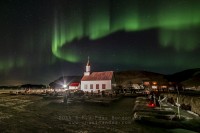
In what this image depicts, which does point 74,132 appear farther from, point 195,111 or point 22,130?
point 195,111

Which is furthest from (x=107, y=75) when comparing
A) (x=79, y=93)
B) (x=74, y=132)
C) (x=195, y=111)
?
(x=74, y=132)

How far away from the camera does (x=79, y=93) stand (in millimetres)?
71562

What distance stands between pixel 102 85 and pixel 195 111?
2366 inches

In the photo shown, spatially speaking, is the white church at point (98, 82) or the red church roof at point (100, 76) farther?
the red church roof at point (100, 76)

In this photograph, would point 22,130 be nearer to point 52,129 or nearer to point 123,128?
point 52,129

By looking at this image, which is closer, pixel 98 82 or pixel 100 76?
pixel 98 82

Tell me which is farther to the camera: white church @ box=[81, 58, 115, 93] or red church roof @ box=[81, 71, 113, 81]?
red church roof @ box=[81, 71, 113, 81]

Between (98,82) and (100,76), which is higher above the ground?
(100,76)

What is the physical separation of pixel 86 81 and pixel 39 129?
6822cm

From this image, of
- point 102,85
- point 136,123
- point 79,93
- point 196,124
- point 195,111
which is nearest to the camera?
point 196,124

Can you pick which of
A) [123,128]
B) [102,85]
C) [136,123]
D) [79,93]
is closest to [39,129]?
[123,128]

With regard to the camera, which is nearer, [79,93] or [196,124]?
[196,124]

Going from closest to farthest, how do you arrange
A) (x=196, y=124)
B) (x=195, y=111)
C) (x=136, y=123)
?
(x=196, y=124) < (x=136, y=123) < (x=195, y=111)

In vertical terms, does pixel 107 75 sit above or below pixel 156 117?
above
